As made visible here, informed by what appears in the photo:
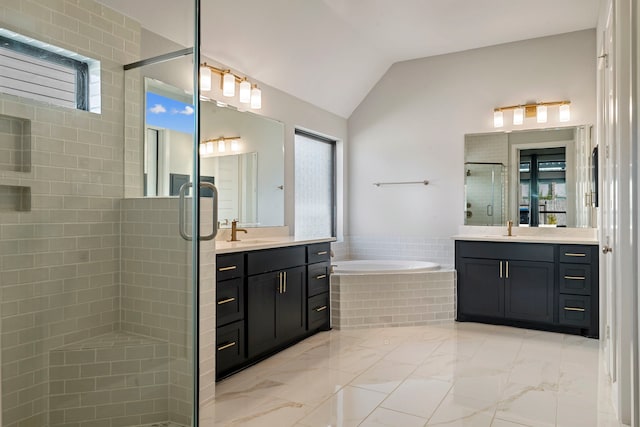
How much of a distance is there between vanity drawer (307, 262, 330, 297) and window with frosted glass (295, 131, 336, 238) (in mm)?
720

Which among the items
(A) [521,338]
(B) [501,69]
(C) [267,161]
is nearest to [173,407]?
(C) [267,161]

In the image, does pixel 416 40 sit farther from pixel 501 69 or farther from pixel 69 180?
pixel 69 180

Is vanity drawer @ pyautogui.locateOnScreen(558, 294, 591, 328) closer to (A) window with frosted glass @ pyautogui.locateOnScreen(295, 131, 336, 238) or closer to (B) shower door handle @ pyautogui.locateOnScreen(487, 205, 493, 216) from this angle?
(B) shower door handle @ pyautogui.locateOnScreen(487, 205, 493, 216)

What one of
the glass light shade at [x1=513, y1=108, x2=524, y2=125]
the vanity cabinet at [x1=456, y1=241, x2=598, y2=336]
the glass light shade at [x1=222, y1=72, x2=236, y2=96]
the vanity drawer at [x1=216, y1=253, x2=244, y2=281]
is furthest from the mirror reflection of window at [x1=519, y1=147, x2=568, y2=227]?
the vanity drawer at [x1=216, y1=253, x2=244, y2=281]

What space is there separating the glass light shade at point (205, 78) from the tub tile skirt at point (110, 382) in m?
1.91

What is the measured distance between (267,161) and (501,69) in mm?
2647

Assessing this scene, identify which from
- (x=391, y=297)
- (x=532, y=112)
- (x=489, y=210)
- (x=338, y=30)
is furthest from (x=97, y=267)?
(x=532, y=112)

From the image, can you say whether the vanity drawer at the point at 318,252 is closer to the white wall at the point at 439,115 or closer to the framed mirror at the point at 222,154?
the framed mirror at the point at 222,154

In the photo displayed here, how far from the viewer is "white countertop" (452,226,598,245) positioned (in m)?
3.82

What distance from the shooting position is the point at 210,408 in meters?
2.35

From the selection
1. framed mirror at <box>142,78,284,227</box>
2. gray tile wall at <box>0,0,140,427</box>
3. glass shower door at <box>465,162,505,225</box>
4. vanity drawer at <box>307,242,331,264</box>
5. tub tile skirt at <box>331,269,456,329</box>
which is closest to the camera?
gray tile wall at <box>0,0,140,427</box>

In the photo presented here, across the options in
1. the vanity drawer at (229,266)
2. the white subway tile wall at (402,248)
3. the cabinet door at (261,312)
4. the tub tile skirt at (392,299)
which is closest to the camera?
the vanity drawer at (229,266)

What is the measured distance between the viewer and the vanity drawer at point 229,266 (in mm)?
2627

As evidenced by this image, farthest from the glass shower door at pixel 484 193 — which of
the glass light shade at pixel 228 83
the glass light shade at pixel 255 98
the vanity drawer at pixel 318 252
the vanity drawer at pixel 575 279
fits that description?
the glass light shade at pixel 228 83
